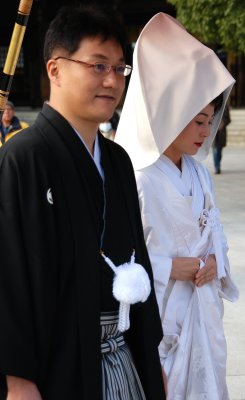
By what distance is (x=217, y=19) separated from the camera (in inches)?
375

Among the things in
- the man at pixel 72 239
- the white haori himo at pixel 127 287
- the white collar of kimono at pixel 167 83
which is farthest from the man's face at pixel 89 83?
the white collar of kimono at pixel 167 83

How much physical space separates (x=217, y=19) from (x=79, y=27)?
28.0 ft

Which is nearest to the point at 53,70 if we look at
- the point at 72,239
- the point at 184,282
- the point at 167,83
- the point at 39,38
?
the point at 72,239

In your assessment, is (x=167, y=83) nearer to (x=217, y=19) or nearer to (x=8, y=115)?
(x=8, y=115)

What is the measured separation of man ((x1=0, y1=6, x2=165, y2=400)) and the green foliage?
24.6ft

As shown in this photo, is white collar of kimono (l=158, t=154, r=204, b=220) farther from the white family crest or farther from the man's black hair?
the white family crest

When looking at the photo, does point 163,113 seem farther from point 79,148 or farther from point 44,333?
point 44,333

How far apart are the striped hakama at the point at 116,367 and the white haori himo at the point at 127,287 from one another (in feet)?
0.13

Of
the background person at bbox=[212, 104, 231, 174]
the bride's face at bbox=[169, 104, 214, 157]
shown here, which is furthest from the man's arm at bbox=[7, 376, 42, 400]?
the background person at bbox=[212, 104, 231, 174]

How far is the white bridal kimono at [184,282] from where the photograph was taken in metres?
2.19

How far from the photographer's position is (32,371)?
4.34 ft

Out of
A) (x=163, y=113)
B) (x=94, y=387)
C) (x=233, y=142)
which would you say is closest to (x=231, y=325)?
(x=163, y=113)

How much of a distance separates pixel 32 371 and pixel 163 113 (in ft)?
3.76

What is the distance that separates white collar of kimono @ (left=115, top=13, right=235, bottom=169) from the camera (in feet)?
7.07
